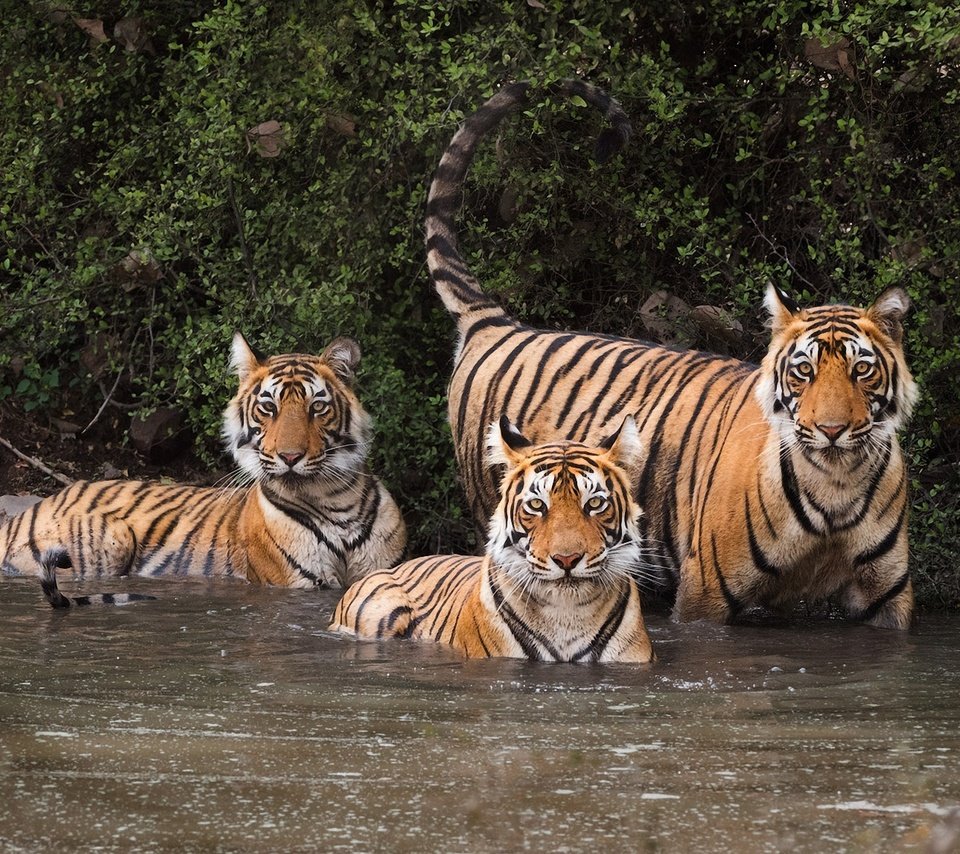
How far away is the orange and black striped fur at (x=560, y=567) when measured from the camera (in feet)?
16.0

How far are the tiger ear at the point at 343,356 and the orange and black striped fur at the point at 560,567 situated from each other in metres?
2.11

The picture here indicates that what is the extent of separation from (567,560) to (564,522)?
12 cm

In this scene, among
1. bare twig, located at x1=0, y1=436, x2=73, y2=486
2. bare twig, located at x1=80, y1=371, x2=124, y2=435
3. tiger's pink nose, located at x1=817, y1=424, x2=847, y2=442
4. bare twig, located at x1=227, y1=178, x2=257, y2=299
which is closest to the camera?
tiger's pink nose, located at x1=817, y1=424, x2=847, y2=442

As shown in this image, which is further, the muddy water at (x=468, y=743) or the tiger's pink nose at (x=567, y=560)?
the tiger's pink nose at (x=567, y=560)

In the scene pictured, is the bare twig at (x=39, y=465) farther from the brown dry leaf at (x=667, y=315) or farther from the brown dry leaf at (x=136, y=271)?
the brown dry leaf at (x=667, y=315)

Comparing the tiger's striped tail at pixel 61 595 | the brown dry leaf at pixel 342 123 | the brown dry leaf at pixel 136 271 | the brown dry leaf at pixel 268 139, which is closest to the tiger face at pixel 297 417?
the tiger's striped tail at pixel 61 595

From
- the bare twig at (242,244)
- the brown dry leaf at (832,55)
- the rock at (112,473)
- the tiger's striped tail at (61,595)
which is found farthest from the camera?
the rock at (112,473)

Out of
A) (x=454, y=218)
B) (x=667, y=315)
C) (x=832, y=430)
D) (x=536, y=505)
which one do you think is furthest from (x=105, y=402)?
(x=832, y=430)

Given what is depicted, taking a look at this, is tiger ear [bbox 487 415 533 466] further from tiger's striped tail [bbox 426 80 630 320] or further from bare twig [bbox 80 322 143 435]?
bare twig [bbox 80 322 143 435]

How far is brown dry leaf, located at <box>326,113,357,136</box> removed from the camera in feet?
24.7

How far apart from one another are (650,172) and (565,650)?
3.26 meters

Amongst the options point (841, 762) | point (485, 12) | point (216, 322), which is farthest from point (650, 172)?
point (841, 762)

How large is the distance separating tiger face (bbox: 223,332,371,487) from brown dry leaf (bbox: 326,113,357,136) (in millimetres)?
1019

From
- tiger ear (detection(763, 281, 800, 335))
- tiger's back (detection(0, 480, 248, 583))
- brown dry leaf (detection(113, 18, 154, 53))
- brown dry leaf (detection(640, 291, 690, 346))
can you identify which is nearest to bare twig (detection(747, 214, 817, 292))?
brown dry leaf (detection(640, 291, 690, 346))
